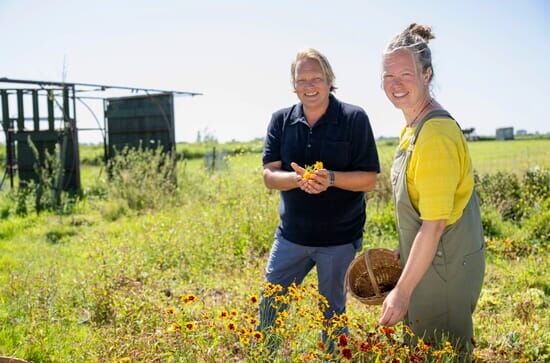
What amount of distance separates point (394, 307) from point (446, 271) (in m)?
0.35

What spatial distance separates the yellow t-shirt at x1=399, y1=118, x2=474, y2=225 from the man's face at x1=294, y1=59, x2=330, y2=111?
97 centimetres

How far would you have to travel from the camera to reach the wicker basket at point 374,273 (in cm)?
246

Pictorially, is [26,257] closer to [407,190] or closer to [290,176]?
[290,176]

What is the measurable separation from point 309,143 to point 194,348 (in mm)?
1276

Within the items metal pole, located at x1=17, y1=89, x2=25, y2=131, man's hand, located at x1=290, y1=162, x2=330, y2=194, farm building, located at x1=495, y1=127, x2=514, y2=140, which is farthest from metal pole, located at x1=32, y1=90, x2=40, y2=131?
farm building, located at x1=495, y1=127, x2=514, y2=140

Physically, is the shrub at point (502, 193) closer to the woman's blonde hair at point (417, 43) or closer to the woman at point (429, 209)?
the woman at point (429, 209)

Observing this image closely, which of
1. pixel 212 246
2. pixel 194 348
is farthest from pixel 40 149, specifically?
pixel 194 348

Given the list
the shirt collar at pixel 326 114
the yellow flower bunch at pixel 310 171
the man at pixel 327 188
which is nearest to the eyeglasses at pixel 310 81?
the man at pixel 327 188

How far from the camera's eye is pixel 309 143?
2883mm

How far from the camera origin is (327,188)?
2.80m

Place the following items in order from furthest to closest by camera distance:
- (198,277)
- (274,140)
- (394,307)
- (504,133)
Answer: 1. (504,133)
2. (198,277)
3. (274,140)
4. (394,307)

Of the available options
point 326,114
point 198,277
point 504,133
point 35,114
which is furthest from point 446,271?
point 504,133

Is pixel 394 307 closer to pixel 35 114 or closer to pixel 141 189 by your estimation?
pixel 141 189

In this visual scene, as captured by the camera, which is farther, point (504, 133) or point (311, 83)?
point (504, 133)
